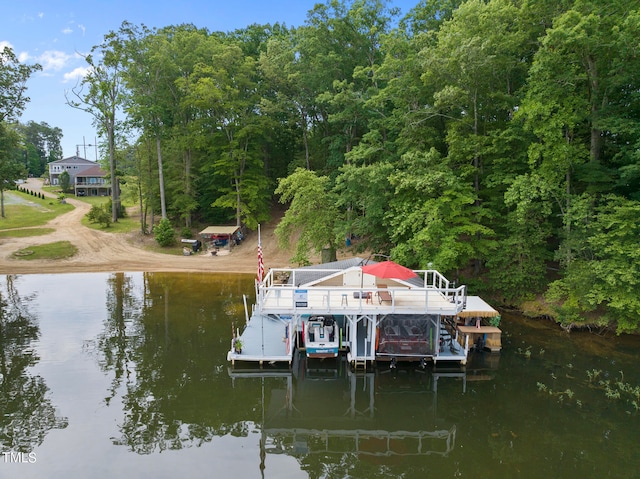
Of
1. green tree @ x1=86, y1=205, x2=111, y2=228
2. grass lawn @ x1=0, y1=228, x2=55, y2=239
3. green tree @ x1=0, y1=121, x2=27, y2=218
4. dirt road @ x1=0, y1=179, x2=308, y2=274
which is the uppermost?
green tree @ x1=0, y1=121, x2=27, y2=218

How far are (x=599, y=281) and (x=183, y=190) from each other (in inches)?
1306

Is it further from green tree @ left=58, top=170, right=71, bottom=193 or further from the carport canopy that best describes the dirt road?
green tree @ left=58, top=170, right=71, bottom=193

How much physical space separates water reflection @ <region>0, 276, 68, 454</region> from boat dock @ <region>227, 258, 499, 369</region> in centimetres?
561

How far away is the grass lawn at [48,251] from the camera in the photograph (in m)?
31.4

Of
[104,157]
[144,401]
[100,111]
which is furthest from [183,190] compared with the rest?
[144,401]

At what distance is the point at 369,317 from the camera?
14820 millimetres

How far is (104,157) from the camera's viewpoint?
50.9 metres

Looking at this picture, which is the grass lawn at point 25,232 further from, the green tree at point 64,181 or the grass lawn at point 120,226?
the green tree at point 64,181

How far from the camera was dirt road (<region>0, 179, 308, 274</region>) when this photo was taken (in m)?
30.1

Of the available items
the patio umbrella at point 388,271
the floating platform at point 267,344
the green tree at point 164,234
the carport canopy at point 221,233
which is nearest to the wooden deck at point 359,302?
the patio umbrella at point 388,271

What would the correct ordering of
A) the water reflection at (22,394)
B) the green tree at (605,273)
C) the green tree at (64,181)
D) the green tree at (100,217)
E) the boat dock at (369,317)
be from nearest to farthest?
the water reflection at (22,394) → the boat dock at (369,317) → the green tree at (605,273) → the green tree at (100,217) → the green tree at (64,181)

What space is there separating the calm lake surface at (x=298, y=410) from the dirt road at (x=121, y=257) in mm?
12102

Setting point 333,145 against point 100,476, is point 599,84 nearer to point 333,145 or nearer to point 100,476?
point 333,145

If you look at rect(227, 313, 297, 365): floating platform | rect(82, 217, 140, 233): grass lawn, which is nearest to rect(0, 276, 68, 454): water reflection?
rect(227, 313, 297, 365): floating platform
